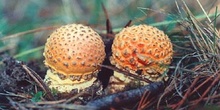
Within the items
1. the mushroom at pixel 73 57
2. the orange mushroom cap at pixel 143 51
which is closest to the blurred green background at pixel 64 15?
the orange mushroom cap at pixel 143 51

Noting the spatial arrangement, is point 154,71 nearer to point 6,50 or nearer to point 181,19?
point 181,19

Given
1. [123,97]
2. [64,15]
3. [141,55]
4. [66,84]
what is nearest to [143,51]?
[141,55]

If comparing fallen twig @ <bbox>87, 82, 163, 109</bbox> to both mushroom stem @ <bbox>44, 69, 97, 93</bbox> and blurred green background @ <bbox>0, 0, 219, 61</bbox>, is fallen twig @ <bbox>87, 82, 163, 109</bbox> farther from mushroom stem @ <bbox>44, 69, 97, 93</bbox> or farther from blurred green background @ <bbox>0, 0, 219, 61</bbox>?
blurred green background @ <bbox>0, 0, 219, 61</bbox>

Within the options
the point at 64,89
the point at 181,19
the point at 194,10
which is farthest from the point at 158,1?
the point at 64,89

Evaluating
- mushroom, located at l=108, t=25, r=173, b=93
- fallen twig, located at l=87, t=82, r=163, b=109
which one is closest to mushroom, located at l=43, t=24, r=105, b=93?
mushroom, located at l=108, t=25, r=173, b=93

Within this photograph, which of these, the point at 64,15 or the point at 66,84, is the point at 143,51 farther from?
the point at 64,15

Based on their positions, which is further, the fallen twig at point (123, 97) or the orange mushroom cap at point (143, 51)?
the orange mushroom cap at point (143, 51)

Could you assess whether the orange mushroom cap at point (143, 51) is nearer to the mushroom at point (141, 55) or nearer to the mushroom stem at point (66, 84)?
the mushroom at point (141, 55)
